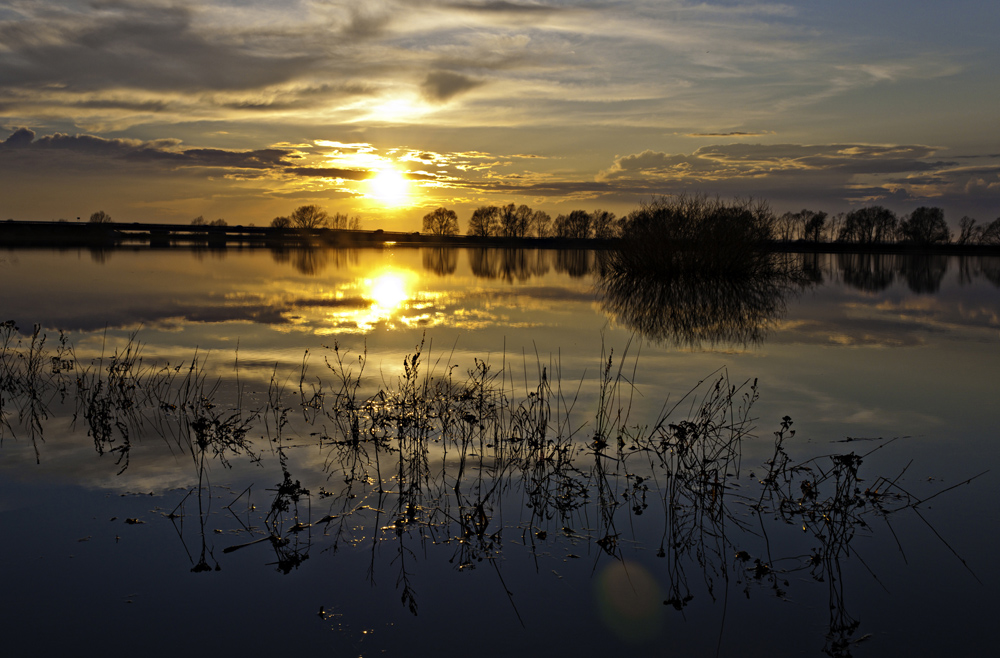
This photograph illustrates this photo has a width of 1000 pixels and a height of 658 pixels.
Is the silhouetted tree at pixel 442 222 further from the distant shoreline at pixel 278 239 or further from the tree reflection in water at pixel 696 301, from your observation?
the tree reflection in water at pixel 696 301

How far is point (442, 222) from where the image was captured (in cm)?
17162

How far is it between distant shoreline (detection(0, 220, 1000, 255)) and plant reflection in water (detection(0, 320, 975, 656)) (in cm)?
10149

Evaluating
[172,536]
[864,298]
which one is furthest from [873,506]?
[864,298]

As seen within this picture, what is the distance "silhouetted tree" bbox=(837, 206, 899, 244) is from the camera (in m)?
126

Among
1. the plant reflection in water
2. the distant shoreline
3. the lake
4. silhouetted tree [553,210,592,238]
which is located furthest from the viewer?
silhouetted tree [553,210,592,238]

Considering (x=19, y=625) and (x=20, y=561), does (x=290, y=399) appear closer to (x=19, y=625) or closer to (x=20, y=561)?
(x=20, y=561)

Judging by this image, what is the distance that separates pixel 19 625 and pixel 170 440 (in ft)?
12.7

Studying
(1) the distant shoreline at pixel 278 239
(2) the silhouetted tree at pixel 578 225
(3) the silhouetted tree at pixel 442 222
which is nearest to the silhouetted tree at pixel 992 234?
(1) the distant shoreline at pixel 278 239

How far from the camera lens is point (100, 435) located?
8.03 metres

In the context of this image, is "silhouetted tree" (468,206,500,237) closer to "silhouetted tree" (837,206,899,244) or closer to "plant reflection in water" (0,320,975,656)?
"silhouetted tree" (837,206,899,244)

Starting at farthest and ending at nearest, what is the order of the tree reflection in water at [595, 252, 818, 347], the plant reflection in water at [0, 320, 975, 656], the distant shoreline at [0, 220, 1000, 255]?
the distant shoreline at [0, 220, 1000, 255], the tree reflection in water at [595, 252, 818, 347], the plant reflection in water at [0, 320, 975, 656]

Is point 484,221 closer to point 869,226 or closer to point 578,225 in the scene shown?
point 578,225

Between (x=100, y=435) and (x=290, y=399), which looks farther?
(x=290, y=399)

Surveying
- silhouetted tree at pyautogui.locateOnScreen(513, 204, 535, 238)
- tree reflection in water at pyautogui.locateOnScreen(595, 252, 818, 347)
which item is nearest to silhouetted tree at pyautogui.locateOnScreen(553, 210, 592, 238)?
silhouetted tree at pyautogui.locateOnScreen(513, 204, 535, 238)
